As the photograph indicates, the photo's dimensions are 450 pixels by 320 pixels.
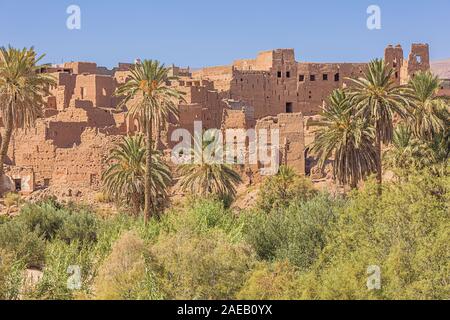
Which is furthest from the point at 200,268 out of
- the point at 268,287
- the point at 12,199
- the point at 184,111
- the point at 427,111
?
the point at 184,111

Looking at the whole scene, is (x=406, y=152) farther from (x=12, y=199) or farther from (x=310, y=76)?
(x=310, y=76)

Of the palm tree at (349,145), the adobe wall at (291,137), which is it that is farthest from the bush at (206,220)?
the adobe wall at (291,137)

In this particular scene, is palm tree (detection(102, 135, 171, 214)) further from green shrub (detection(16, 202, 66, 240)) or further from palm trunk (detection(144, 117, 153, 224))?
green shrub (detection(16, 202, 66, 240))

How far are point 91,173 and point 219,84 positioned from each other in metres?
19.6

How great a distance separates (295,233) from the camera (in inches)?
1404

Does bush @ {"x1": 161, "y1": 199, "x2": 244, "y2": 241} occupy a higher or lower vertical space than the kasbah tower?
lower

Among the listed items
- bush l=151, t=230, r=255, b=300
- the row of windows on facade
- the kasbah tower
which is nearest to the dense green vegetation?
bush l=151, t=230, r=255, b=300

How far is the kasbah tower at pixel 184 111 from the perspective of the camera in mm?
57094

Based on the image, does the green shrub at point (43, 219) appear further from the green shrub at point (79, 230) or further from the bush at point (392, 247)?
the bush at point (392, 247)

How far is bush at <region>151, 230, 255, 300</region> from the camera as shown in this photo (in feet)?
85.9

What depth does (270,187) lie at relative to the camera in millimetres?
52094

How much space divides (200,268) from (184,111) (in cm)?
3419

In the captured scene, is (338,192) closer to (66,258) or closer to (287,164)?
(287,164)

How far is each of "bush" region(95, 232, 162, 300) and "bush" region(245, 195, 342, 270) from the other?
6.70 meters
